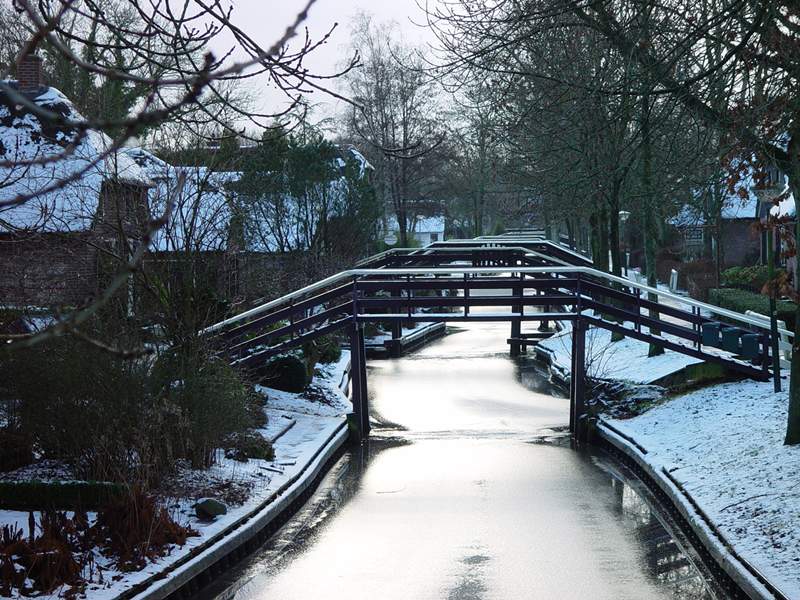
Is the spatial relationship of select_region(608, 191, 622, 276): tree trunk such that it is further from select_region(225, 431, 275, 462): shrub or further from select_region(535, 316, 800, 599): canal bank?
select_region(225, 431, 275, 462): shrub

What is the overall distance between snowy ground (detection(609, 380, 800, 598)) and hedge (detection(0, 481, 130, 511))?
7083 mm

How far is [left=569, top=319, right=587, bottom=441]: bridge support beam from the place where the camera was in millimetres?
23953

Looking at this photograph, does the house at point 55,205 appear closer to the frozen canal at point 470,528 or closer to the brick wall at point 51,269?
the brick wall at point 51,269

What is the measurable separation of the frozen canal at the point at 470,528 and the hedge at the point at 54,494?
5.59 feet

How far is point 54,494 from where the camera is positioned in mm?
13055

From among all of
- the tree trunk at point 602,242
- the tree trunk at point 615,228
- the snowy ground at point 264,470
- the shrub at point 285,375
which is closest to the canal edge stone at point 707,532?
the snowy ground at point 264,470

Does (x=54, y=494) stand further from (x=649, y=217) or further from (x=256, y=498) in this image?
(x=649, y=217)

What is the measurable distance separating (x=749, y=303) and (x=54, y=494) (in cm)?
2463

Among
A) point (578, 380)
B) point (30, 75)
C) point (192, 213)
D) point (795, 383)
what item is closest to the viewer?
point (795, 383)

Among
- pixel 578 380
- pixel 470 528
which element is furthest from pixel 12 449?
pixel 578 380

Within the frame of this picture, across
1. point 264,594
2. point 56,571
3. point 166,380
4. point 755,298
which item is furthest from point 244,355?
point 755,298

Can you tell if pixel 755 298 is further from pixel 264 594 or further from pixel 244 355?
pixel 264 594

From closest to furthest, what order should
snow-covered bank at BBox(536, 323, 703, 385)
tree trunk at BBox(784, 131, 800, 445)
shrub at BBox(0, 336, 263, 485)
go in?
shrub at BBox(0, 336, 263, 485) → tree trunk at BBox(784, 131, 800, 445) → snow-covered bank at BBox(536, 323, 703, 385)

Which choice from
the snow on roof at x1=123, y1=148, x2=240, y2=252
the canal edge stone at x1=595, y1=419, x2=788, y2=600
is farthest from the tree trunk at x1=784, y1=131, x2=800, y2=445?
the snow on roof at x1=123, y1=148, x2=240, y2=252
